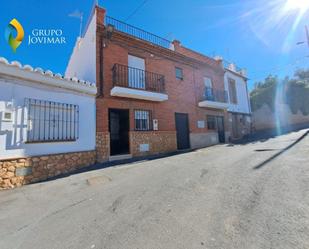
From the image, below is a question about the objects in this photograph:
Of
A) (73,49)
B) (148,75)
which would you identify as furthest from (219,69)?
(73,49)

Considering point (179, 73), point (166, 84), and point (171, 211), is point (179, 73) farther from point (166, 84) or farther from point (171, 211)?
point (171, 211)

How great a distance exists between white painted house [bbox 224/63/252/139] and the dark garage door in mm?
5935

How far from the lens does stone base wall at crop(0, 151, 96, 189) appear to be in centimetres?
570

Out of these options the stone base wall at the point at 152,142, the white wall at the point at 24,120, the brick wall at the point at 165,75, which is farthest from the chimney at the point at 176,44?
the white wall at the point at 24,120

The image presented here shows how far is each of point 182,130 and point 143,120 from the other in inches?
130

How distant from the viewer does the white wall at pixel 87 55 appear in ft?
31.2

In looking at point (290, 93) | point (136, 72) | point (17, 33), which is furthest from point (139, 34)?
point (290, 93)

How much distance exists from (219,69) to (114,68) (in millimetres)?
10562

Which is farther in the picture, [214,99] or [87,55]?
[214,99]

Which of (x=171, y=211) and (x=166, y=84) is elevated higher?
(x=166, y=84)

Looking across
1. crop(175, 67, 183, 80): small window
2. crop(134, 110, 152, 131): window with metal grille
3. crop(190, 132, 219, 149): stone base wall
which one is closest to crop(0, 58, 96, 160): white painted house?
crop(134, 110, 152, 131): window with metal grille

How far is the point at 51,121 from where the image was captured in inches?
278

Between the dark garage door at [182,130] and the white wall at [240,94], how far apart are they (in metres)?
6.59

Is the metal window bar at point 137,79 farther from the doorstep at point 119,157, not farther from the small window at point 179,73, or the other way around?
the doorstep at point 119,157
